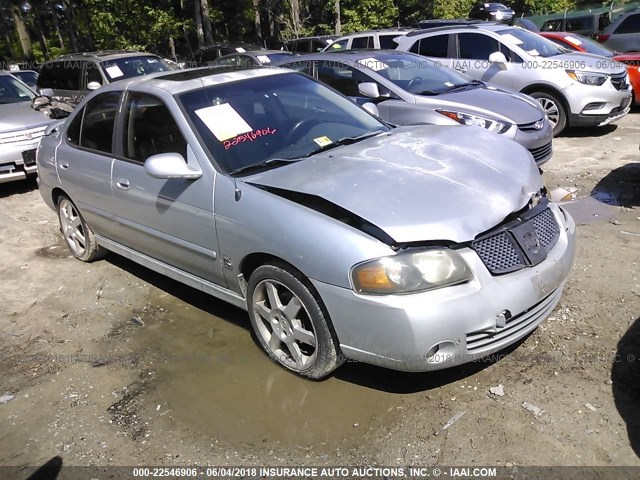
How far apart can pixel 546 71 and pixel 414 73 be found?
2.61 m

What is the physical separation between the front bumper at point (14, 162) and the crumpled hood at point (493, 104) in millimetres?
5294

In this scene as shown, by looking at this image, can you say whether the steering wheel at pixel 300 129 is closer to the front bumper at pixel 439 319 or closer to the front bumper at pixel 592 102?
the front bumper at pixel 439 319

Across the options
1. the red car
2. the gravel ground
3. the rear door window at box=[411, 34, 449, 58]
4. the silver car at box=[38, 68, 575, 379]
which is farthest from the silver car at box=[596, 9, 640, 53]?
the silver car at box=[38, 68, 575, 379]

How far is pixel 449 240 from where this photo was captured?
2.68m

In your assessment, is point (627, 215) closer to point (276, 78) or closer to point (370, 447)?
point (276, 78)

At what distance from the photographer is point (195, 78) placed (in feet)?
12.9

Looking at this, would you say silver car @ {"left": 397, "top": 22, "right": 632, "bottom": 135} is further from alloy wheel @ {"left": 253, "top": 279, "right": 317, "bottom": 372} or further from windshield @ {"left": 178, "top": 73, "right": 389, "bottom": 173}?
alloy wheel @ {"left": 253, "top": 279, "right": 317, "bottom": 372}

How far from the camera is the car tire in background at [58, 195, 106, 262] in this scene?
16.5 ft

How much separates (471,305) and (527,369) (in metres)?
0.81

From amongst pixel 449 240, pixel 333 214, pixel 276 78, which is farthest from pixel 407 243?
pixel 276 78

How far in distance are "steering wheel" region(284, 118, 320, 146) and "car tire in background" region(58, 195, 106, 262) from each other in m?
2.32

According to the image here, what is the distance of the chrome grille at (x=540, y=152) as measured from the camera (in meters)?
6.10

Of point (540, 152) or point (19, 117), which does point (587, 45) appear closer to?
point (540, 152)

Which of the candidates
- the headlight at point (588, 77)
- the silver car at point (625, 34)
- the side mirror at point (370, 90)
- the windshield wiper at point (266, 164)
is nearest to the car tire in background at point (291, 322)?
the windshield wiper at point (266, 164)
